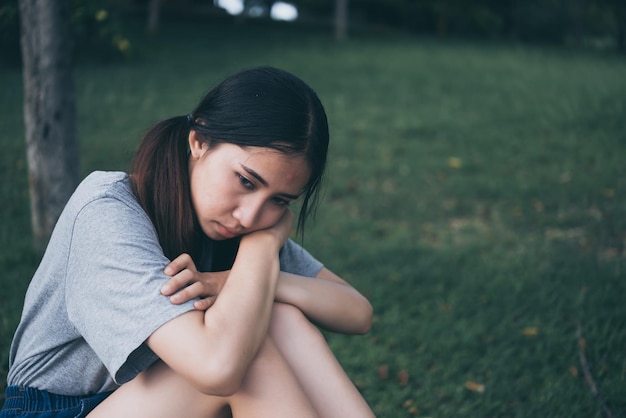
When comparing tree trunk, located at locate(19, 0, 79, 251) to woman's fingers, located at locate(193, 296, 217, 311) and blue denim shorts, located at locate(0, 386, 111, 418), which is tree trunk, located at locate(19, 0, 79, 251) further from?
woman's fingers, located at locate(193, 296, 217, 311)

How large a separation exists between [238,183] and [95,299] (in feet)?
1.58

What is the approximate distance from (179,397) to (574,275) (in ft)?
9.50

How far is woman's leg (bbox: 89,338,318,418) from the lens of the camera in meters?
1.73

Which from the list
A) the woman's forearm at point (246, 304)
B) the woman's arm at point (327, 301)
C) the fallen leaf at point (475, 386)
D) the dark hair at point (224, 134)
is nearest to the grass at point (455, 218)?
the fallen leaf at point (475, 386)

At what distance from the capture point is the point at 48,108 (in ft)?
12.0

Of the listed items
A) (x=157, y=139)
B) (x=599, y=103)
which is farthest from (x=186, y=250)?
(x=599, y=103)

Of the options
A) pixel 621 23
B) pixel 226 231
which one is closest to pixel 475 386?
pixel 226 231

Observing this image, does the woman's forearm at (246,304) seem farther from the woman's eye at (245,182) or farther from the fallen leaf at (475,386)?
the fallen leaf at (475,386)

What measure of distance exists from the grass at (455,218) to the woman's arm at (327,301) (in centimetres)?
72

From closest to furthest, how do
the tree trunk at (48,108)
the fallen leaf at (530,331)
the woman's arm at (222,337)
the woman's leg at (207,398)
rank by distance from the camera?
the woman's arm at (222,337) → the woman's leg at (207,398) → the fallen leaf at (530,331) → the tree trunk at (48,108)

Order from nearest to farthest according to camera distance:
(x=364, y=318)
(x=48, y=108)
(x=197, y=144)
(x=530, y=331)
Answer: (x=197, y=144) < (x=364, y=318) < (x=530, y=331) < (x=48, y=108)

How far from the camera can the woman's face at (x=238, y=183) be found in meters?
1.86

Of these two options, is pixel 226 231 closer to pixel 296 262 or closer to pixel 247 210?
pixel 247 210

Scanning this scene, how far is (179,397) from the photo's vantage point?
1758mm
